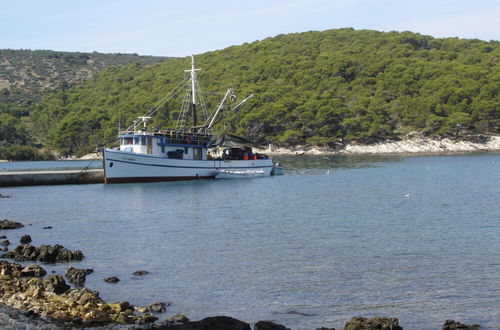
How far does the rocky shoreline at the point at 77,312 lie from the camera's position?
43.0ft

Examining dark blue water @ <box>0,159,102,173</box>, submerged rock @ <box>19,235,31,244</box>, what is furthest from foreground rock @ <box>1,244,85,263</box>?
dark blue water @ <box>0,159,102,173</box>

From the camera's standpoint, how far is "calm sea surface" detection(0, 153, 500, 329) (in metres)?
15.5

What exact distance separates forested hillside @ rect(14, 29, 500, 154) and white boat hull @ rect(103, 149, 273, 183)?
57.7 m

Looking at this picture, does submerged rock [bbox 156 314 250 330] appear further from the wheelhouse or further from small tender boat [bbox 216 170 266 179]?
small tender boat [bbox 216 170 266 179]

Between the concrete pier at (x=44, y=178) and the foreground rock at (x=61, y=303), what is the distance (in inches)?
1415

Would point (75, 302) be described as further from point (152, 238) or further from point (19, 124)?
point (19, 124)

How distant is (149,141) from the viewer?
52.3 m

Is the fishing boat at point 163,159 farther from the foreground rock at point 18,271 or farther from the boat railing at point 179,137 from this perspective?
the foreground rock at point 18,271

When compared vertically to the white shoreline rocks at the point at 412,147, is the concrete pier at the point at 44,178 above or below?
below

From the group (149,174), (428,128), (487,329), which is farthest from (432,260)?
(428,128)

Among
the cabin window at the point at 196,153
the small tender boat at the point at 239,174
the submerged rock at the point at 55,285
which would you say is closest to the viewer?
the submerged rock at the point at 55,285

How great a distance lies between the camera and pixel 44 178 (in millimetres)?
51719

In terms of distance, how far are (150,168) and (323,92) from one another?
284 feet

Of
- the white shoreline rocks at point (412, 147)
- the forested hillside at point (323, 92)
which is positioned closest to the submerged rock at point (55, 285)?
the white shoreline rocks at point (412, 147)
